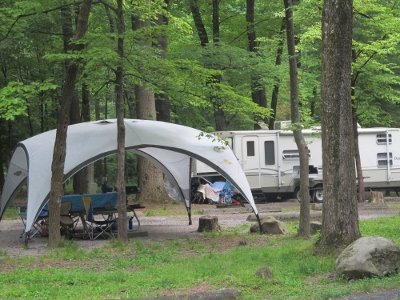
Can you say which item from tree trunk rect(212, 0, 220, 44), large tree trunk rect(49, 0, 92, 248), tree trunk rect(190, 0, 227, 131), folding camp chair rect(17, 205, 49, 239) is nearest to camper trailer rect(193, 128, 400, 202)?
tree trunk rect(190, 0, 227, 131)

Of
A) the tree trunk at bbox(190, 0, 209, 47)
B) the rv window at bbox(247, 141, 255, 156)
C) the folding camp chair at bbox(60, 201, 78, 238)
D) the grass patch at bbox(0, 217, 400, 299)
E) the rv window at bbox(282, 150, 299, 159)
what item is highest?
the tree trunk at bbox(190, 0, 209, 47)

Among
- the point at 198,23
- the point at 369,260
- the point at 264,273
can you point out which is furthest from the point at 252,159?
Answer: the point at 369,260

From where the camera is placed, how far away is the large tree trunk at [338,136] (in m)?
9.84

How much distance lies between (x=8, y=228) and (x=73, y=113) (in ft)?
27.9

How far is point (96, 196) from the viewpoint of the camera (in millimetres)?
14523

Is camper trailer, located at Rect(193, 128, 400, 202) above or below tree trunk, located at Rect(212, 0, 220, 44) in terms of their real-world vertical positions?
below

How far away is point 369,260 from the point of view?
8.23m

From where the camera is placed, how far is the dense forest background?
12953 mm

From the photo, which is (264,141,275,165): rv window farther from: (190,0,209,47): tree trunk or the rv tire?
(190,0,209,47): tree trunk

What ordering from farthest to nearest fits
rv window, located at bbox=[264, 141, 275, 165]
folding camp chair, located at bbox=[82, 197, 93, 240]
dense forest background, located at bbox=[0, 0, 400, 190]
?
rv window, located at bbox=[264, 141, 275, 165], folding camp chair, located at bbox=[82, 197, 93, 240], dense forest background, located at bbox=[0, 0, 400, 190]

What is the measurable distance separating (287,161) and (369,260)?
50.8 feet

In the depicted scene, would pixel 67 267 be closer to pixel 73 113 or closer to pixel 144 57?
pixel 144 57

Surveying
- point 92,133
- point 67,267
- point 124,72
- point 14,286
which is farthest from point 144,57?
point 14,286

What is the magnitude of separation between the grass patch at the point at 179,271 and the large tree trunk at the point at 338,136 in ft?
1.89
